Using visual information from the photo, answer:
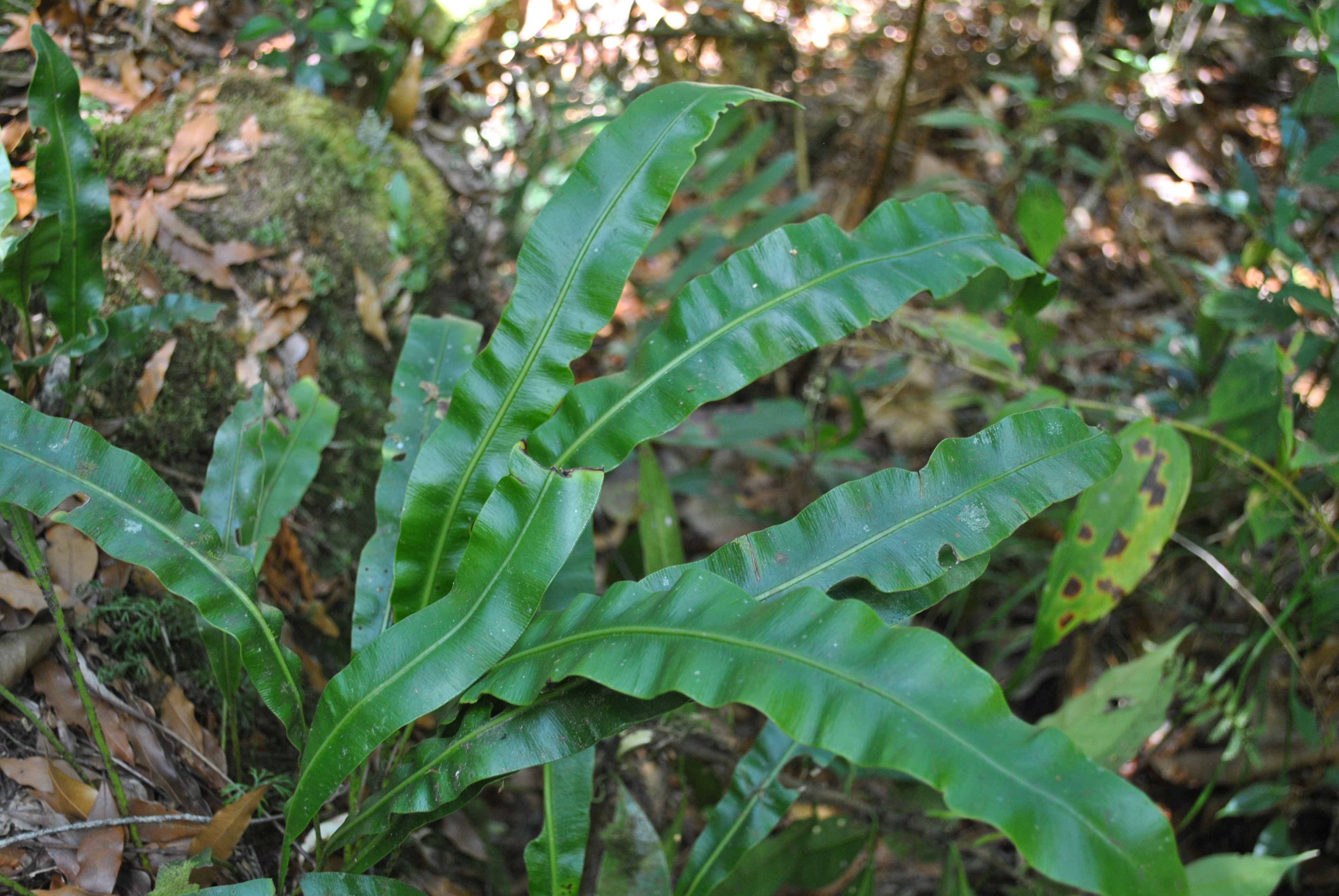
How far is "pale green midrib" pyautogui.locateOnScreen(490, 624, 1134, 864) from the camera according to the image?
0.76 m

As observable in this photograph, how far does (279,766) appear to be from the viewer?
1412 mm

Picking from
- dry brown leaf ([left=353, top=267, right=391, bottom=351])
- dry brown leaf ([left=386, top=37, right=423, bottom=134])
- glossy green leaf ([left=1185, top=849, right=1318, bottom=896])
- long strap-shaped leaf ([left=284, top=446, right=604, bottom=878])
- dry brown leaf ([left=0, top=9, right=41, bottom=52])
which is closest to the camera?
long strap-shaped leaf ([left=284, top=446, right=604, bottom=878])

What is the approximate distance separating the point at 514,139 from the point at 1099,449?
1.88 metres

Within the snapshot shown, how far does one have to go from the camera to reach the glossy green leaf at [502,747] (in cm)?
100

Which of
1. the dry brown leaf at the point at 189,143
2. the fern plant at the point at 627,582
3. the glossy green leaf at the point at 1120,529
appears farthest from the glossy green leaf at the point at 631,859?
the dry brown leaf at the point at 189,143

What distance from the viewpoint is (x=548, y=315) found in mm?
1179

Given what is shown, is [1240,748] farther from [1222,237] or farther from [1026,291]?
[1222,237]

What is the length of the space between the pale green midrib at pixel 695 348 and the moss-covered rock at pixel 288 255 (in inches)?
29.8

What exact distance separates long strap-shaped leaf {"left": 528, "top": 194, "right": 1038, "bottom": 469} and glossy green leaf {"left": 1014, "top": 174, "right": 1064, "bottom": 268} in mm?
699

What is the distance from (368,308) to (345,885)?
1239 mm

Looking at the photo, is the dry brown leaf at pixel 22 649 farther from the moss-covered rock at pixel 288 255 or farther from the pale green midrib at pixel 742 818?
the pale green midrib at pixel 742 818

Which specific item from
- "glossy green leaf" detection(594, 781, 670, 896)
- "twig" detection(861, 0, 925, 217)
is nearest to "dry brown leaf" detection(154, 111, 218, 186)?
"glossy green leaf" detection(594, 781, 670, 896)

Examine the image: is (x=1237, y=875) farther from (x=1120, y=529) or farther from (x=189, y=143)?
(x=189, y=143)

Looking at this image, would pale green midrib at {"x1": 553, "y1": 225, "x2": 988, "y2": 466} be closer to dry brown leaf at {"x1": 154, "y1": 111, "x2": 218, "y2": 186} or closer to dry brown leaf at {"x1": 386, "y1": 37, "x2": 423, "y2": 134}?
dry brown leaf at {"x1": 154, "y1": 111, "x2": 218, "y2": 186}
